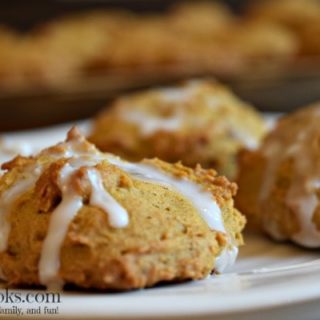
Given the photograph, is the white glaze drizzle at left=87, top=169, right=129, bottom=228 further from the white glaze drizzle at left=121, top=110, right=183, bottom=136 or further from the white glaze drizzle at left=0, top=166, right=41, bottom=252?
the white glaze drizzle at left=121, top=110, right=183, bottom=136

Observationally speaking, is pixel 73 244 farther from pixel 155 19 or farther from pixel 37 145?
pixel 155 19

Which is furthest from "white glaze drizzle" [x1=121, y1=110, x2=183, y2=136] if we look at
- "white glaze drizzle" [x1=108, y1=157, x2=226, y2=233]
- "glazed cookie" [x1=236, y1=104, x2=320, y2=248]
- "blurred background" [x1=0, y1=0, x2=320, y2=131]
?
"blurred background" [x1=0, y1=0, x2=320, y2=131]

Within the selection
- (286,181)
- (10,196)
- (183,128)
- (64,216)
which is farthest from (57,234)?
(183,128)

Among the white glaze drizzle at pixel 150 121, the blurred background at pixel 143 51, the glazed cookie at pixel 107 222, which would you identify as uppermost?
the glazed cookie at pixel 107 222

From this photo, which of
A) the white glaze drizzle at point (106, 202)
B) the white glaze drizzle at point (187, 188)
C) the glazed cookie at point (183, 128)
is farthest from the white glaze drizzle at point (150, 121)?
the white glaze drizzle at point (106, 202)

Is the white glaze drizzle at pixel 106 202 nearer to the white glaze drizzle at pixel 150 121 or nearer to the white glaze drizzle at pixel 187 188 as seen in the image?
the white glaze drizzle at pixel 187 188

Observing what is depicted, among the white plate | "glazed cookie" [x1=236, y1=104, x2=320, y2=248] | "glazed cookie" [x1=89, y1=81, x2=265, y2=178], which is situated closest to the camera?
the white plate

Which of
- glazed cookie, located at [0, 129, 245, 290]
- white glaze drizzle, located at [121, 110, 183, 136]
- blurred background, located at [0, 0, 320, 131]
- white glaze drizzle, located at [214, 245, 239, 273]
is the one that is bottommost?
blurred background, located at [0, 0, 320, 131]
